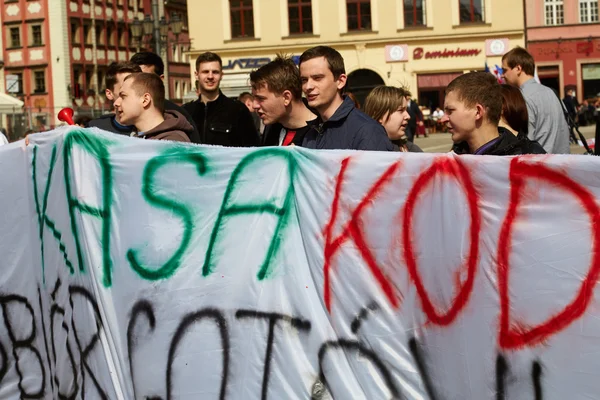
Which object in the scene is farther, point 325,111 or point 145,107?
point 145,107

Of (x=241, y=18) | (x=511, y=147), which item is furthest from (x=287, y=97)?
(x=241, y=18)

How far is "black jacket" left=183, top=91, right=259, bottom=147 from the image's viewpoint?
749 cm

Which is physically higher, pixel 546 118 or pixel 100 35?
pixel 100 35

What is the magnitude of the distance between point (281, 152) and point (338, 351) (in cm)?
90

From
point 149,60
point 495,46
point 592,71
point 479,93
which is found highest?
point 495,46

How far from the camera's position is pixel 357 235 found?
445cm

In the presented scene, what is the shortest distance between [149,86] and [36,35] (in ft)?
201

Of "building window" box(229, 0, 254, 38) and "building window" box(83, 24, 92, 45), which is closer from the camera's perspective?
"building window" box(229, 0, 254, 38)

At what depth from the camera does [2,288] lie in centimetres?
573

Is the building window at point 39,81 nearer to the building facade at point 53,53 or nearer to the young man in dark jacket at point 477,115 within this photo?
the building facade at point 53,53

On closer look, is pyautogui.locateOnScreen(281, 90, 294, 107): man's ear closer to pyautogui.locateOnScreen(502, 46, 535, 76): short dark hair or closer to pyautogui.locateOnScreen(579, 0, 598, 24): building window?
pyautogui.locateOnScreen(502, 46, 535, 76): short dark hair

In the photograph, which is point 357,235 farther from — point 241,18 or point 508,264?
point 241,18

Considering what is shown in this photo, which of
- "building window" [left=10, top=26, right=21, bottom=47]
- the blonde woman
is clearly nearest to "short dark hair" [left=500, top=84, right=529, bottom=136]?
the blonde woman

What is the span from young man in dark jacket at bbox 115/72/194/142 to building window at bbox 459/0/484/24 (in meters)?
41.8
